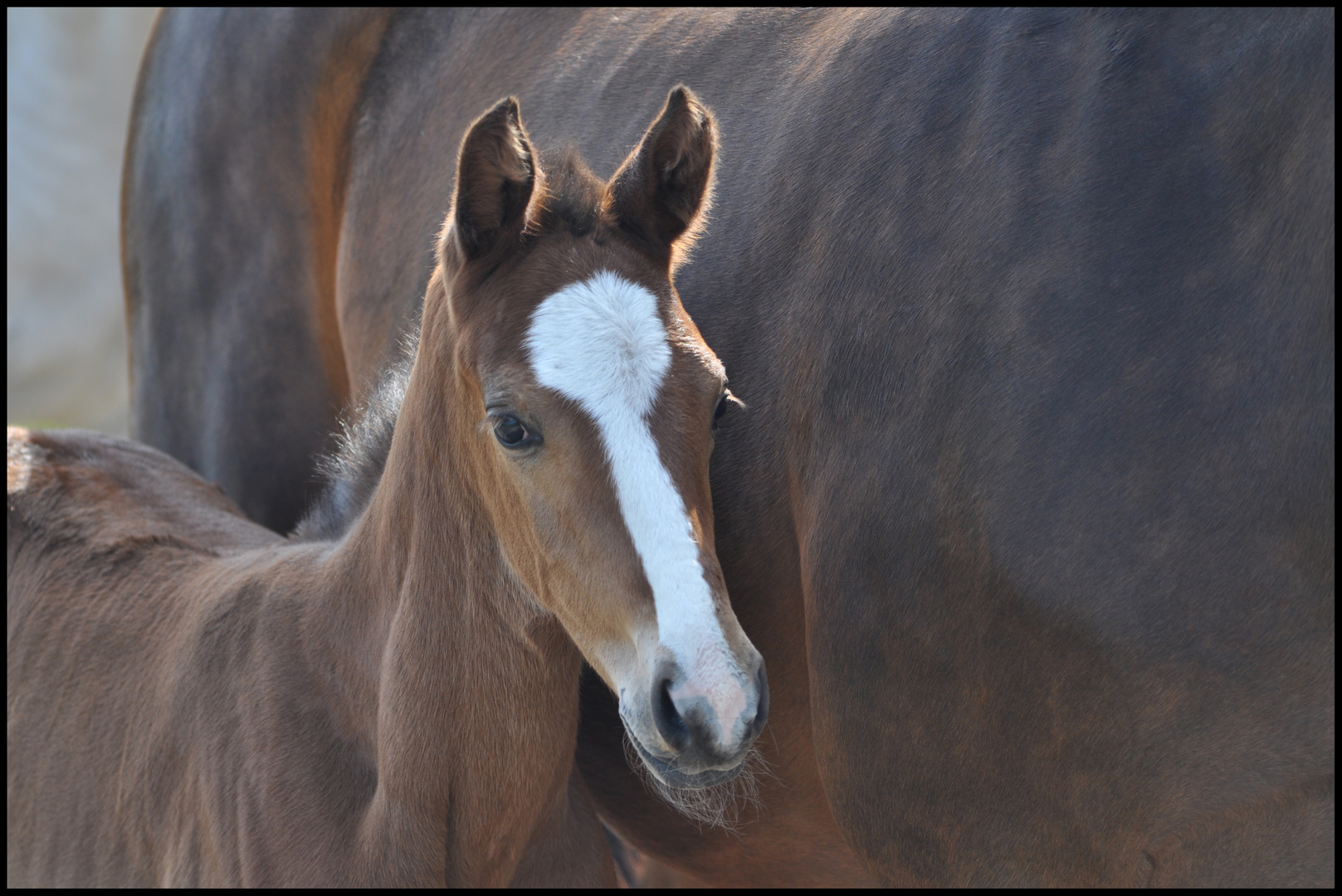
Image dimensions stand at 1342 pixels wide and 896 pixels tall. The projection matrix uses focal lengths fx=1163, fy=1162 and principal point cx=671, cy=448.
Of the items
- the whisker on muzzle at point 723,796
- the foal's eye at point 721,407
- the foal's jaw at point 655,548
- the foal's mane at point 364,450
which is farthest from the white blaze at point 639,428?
the foal's mane at point 364,450

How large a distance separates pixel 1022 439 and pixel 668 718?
0.58 m

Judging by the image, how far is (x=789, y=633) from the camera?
185 centimetres

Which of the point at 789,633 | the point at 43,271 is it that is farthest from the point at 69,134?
the point at 789,633

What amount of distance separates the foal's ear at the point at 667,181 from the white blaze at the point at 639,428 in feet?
0.66

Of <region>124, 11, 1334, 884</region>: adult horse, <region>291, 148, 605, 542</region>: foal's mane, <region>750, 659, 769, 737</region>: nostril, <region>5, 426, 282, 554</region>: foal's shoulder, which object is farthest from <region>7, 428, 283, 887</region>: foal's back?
<region>750, 659, 769, 737</region>: nostril

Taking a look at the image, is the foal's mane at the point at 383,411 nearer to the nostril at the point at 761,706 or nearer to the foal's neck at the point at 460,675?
the foal's neck at the point at 460,675

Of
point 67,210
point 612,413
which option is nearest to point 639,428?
point 612,413

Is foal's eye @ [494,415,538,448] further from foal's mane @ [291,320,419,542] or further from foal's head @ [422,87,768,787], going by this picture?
foal's mane @ [291,320,419,542]

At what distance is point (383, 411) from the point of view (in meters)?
2.18

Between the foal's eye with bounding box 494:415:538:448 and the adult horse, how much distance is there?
405 mm

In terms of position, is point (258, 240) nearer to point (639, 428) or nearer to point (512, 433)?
point (512, 433)

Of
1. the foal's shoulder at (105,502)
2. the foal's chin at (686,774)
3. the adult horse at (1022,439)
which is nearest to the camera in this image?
the adult horse at (1022,439)

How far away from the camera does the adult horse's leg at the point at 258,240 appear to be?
10.5ft

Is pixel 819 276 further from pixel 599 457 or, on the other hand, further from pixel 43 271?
pixel 43 271
